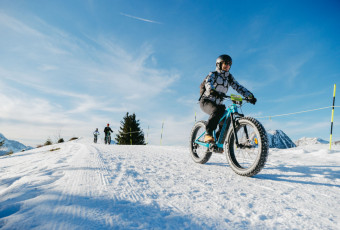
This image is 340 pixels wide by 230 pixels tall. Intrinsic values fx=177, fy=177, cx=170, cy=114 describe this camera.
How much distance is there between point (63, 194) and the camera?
4.30 ft

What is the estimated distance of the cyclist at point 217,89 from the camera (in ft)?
11.5

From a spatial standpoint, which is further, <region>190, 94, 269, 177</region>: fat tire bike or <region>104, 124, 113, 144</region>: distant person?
<region>104, 124, 113, 144</region>: distant person

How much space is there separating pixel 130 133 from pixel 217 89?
2760 cm

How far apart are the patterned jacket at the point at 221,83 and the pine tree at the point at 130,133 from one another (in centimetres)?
2672

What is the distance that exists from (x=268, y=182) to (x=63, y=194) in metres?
2.12

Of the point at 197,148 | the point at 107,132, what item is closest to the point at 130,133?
the point at 107,132

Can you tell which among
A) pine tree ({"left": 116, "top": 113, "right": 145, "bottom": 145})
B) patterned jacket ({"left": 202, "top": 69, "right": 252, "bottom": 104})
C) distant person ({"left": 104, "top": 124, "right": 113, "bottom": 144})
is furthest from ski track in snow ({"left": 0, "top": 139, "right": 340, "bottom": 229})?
pine tree ({"left": 116, "top": 113, "right": 145, "bottom": 145})

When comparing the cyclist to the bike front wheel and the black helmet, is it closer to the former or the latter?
the black helmet

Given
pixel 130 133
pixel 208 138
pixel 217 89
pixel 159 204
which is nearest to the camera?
pixel 159 204

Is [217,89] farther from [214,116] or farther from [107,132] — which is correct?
[107,132]

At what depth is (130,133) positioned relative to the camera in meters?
29.9

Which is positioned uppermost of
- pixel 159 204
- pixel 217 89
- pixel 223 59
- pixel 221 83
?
pixel 223 59

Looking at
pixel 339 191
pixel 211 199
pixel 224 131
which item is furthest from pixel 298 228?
pixel 224 131

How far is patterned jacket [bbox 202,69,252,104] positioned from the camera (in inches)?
141
